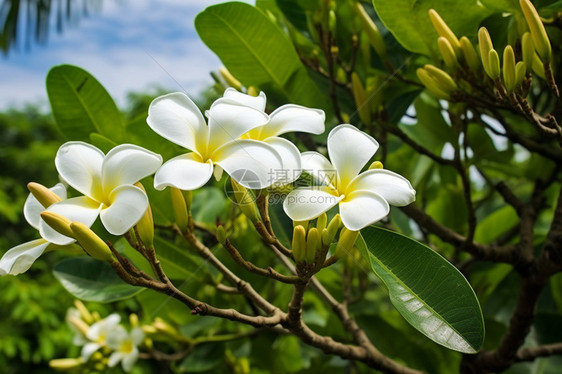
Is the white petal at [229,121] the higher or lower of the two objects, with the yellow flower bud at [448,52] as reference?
lower

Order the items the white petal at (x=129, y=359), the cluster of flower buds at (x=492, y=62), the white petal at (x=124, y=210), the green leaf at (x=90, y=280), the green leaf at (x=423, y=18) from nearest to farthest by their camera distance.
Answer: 1. the white petal at (x=124, y=210)
2. the cluster of flower buds at (x=492, y=62)
3. the green leaf at (x=423, y=18)
4. the green leaf at (x=90, y=280)
5. the white petal at (x=129, y=359)

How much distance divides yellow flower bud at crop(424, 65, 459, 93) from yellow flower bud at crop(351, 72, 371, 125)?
0.51 feet

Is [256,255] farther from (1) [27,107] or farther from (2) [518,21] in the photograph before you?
(1) [27,107]

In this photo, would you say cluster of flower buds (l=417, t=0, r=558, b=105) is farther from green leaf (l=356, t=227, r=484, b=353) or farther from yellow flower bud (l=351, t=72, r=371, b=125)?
green leaf (l=356, t=227, r=484, b=353)

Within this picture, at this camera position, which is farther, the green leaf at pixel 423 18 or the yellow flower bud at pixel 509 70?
the green leaf at pixel 423 18

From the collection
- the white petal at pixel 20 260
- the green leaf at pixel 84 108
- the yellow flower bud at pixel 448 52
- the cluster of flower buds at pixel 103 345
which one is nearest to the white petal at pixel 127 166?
the white petal at pixel 20 260

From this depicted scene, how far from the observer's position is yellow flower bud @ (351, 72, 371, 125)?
941mm

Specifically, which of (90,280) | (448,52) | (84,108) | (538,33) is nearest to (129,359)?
(90,280)

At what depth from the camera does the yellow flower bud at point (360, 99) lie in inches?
37.1

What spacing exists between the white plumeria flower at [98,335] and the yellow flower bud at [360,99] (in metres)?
0.76

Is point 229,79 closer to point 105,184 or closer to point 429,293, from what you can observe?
point 105,184

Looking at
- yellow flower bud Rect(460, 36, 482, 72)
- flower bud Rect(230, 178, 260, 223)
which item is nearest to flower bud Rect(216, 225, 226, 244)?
flower bud Rect(230, 178, 260, 223)

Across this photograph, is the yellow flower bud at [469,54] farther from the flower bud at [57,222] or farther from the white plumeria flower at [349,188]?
the flower bud at [57,222]

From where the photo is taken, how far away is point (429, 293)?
1.93 feet
